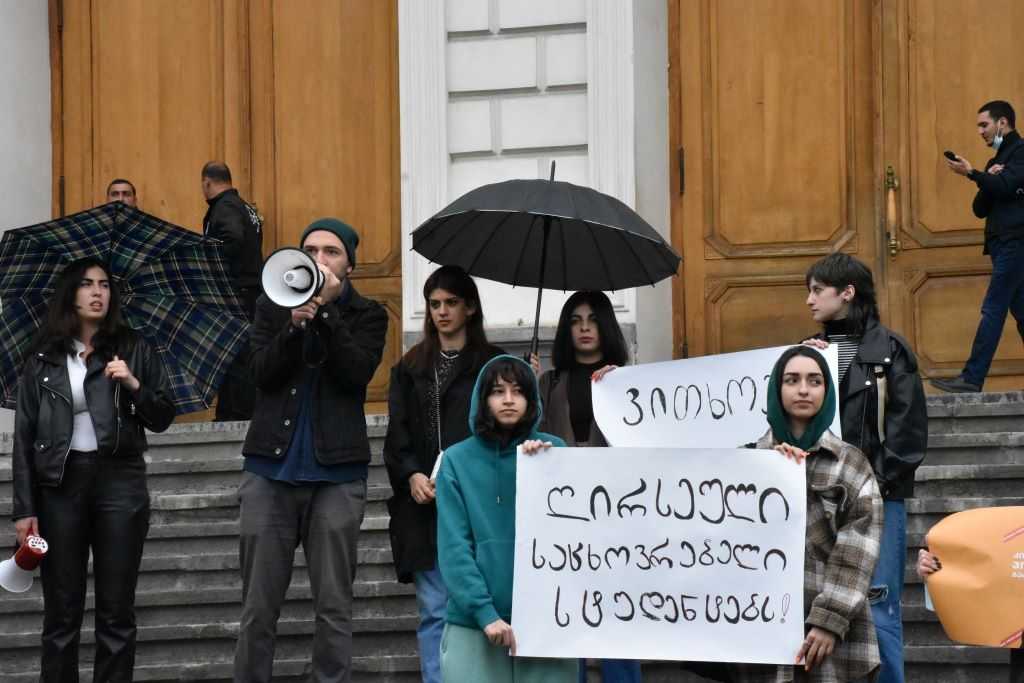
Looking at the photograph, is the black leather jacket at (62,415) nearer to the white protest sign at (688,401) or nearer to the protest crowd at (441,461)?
the protest crowd at (441,461)

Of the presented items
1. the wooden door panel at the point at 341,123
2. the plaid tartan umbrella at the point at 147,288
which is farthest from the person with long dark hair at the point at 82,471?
the wooden door panel at the point at 341,123

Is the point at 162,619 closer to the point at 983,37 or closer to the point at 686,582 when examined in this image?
the point at 686,582

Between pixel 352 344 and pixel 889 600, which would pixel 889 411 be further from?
pixel 352 344

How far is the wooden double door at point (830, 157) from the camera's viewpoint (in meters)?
11.5

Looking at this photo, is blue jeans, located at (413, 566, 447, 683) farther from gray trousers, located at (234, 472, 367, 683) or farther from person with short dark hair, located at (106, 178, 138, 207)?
person with short dark hair, located at (106, 178, 138, 207)

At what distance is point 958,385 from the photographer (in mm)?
10383

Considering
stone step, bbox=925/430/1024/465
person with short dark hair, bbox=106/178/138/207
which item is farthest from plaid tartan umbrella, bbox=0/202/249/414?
person with short dark hair, bbox=106/178/138/207

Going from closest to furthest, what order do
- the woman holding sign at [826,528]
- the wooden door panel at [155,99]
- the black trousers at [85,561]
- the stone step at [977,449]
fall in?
the woman holding sign at [826,528]
the black trousers at [85,561]
the stone step at [977,449]
the wooden door panel at [155,99]

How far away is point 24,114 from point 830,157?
5963mm

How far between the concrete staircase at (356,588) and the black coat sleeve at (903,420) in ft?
4.36

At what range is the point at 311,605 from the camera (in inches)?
330

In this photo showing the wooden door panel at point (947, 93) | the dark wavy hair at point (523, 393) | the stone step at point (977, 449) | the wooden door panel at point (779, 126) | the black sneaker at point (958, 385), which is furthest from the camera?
the wooden door panel at point (779, 126)

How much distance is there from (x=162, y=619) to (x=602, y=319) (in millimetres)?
2869

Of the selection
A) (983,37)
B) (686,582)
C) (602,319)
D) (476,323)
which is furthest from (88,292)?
(983,37)
